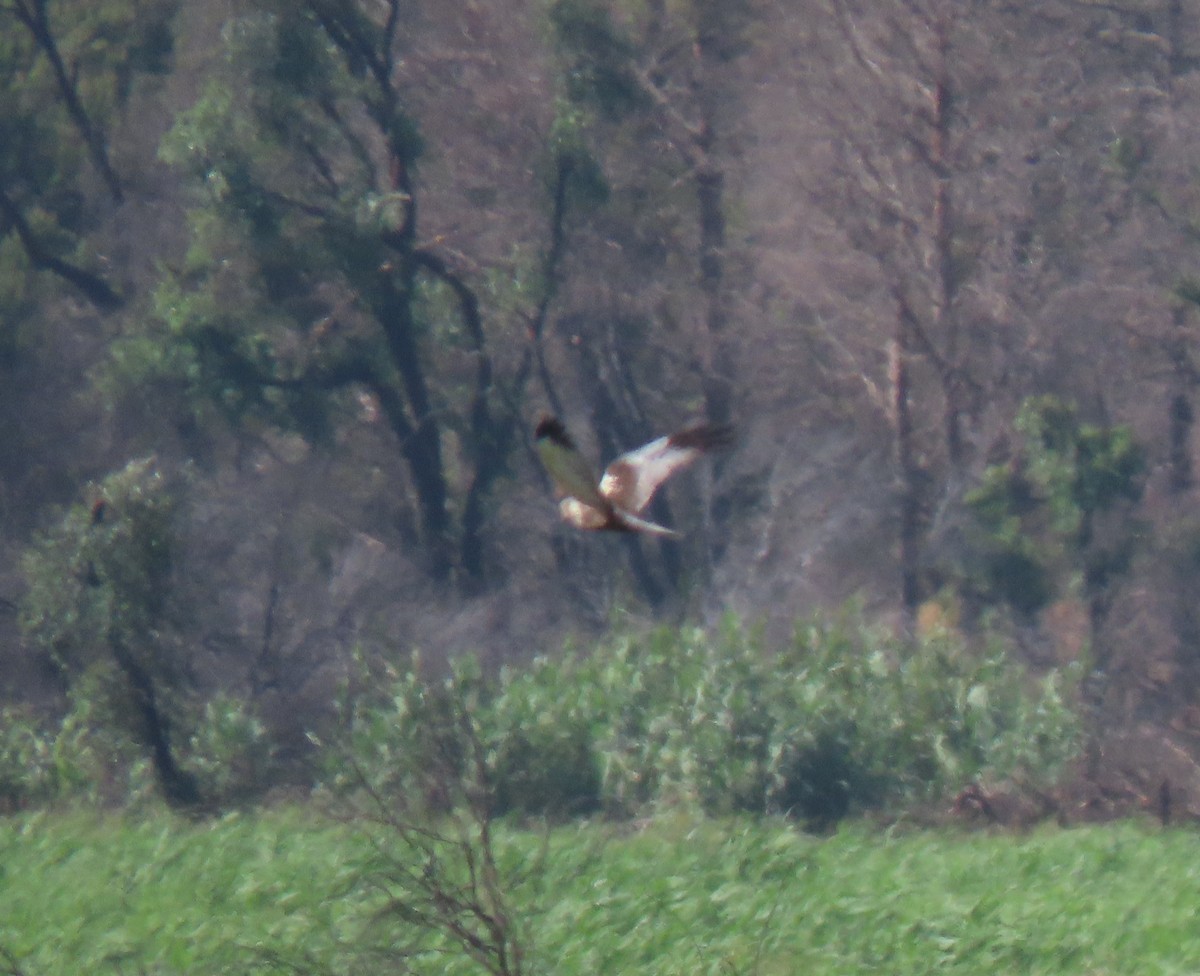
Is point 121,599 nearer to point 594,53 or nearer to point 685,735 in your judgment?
point 685,735

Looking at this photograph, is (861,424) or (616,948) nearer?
(616,948)

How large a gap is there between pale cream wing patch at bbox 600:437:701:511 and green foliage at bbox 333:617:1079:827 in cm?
583

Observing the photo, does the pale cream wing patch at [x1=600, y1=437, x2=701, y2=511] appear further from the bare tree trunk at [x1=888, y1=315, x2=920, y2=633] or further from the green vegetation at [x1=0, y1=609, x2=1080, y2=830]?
the bare tree trunk at [x1=888, y1=315, x2=920, y2=633]

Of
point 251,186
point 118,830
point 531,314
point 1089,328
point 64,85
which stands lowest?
point 118,830

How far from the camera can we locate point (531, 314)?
16.0m

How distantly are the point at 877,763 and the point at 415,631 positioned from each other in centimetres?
669

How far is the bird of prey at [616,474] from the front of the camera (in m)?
3.76

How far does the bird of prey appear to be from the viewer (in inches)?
148

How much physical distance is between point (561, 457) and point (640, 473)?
720mm

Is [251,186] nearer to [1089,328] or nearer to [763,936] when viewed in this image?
[1089,328]

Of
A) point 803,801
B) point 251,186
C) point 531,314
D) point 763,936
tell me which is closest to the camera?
point 763,936

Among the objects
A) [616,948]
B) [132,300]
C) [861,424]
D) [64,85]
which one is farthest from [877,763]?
[64,85]

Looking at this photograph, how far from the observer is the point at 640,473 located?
4.43 meters

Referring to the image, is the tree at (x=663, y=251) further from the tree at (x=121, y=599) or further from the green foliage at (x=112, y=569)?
the green foliage at (x=112, y=569)
